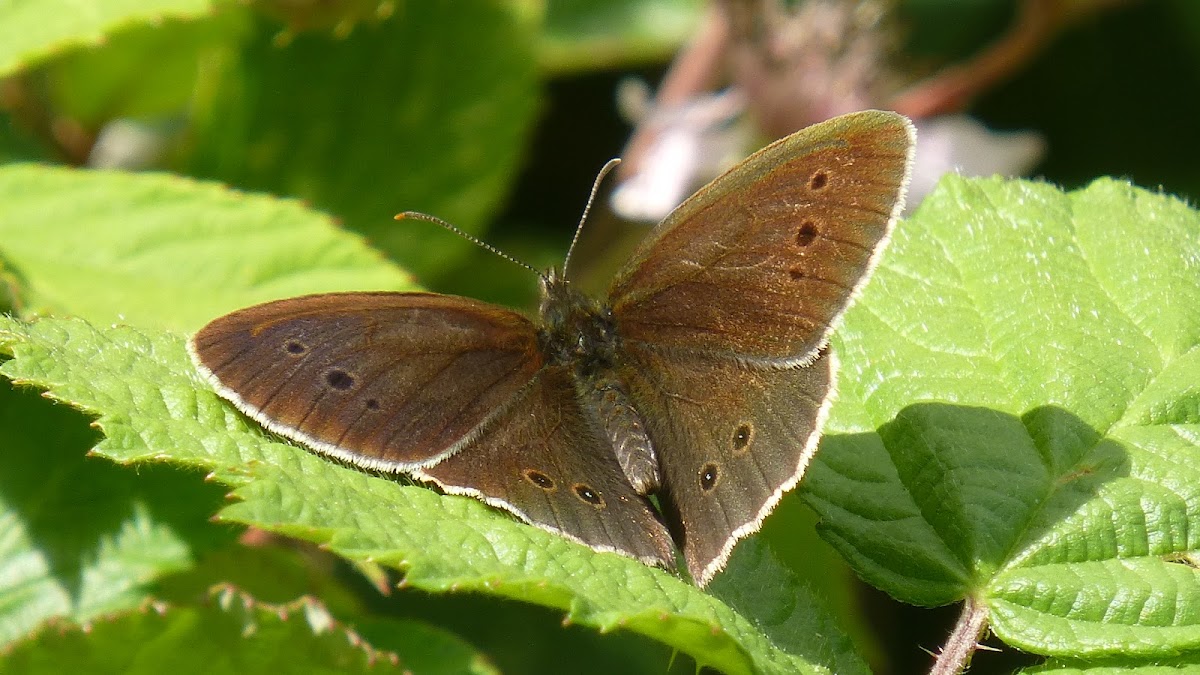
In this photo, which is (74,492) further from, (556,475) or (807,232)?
(807,232)

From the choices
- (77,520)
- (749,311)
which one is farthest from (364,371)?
(77,520)

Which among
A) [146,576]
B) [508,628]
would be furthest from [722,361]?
[508,628]

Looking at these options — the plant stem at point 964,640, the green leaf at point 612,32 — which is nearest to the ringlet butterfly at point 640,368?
the plant stem at point 964,640

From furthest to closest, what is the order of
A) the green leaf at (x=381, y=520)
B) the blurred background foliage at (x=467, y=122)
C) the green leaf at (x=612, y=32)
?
the green leaf at (x=612, y=32) → the blurred background foliage at (x=467, y=122) → the green leaf at (x=381, y=520)

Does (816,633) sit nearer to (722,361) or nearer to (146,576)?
(722,361)

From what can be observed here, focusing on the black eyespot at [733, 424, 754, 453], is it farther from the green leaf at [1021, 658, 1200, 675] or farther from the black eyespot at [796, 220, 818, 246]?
the green leaf at [1021, 658, 1200, 675]

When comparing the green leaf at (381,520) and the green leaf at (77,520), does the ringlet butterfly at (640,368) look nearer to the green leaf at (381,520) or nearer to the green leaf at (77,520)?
the green leaf at (381,520)

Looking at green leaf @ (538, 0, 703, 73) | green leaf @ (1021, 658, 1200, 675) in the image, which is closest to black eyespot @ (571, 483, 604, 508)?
green leaf @ (1021, 658, 1200, 675)
